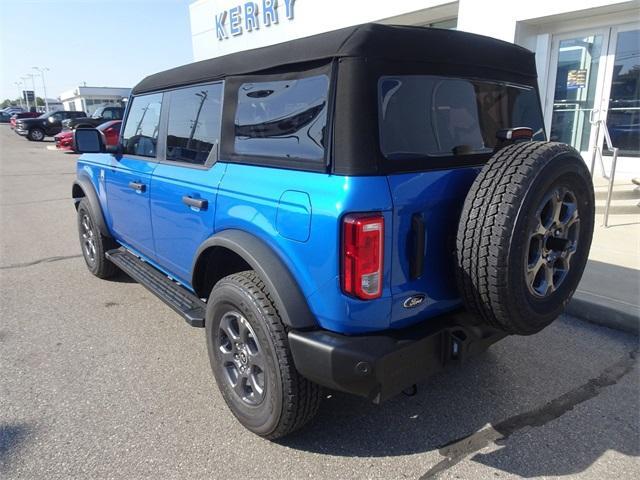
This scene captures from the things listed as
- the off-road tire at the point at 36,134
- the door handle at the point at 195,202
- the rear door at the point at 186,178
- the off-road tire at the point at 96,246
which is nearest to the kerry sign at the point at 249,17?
the off-road tire at the point at 96,246

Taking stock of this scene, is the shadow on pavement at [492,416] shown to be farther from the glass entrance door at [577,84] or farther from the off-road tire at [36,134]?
the off-road tire at [36,134]

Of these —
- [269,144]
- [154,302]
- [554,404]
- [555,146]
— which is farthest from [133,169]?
[554,404]

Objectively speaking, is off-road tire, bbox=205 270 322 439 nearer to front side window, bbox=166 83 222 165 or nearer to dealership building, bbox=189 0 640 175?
front side window, bbox=166 83 222 165

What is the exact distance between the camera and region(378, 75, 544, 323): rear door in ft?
6.66

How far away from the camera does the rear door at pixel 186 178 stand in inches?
108

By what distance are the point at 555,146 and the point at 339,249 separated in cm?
112

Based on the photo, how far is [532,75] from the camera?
286 centimetres

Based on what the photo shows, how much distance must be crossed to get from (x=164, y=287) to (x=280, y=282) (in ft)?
5.26

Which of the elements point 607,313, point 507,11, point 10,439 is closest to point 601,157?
point 507,11

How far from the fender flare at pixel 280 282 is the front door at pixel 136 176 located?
149 cm

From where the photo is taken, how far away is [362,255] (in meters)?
1.92

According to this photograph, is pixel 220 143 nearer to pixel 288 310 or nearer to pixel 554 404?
pixel 288 310

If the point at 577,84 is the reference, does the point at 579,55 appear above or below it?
above

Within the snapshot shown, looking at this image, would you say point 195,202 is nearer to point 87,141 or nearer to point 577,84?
point 87,141
